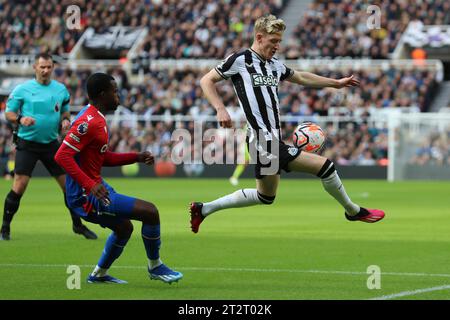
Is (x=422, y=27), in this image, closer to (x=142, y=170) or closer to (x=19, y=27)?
(x=142, y=170)

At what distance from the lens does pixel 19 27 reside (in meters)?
45.0

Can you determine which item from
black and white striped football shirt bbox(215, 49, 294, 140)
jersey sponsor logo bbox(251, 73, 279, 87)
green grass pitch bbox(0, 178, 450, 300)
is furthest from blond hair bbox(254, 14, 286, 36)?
green grass pitch bbox(0, 178, 450, 300)

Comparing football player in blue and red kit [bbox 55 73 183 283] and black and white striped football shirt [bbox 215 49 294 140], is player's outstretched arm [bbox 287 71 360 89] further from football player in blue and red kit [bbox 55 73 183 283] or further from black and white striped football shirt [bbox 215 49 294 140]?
football player in blue and red kit [bbox 55 73 183 283]

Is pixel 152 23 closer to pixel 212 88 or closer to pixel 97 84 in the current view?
pixel 212 88

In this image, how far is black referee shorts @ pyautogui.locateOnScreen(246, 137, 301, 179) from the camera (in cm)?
1068

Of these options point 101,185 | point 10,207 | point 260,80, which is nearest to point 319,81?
point 260,80

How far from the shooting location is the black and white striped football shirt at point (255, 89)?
10.9 meters

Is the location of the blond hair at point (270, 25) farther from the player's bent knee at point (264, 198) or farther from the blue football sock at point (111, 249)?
the blue football sock at point (111, 249)

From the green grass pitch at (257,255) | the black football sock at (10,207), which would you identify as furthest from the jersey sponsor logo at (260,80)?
the black football sock at (10,207)

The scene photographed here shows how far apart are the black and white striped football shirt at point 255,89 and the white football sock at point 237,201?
0.67 metres

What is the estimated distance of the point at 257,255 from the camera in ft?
39.4

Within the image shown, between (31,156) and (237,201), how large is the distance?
3728mm
